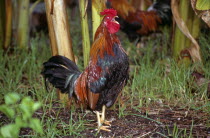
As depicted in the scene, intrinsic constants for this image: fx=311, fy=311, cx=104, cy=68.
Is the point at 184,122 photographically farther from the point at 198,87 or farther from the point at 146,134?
the point at 198,87

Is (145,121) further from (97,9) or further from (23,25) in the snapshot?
(23,25)

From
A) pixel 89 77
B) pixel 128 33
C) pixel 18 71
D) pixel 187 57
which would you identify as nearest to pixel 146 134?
pixel 89 77

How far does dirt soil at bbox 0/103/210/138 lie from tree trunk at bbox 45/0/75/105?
596 mm

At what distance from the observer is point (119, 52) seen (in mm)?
2795

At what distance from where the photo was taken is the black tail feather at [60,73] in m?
2.95

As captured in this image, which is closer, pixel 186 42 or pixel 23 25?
pixel 186 42

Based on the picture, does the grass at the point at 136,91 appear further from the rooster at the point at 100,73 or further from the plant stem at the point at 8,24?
the plant stem at the point at 8,24

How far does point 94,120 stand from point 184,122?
85cm

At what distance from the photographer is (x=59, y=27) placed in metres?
3.00

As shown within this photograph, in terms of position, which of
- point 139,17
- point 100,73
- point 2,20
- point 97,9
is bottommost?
point 100,73

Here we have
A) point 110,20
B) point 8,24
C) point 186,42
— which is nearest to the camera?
point 110,20

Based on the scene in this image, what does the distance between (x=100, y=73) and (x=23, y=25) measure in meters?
2.41

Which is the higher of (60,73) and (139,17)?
(139,17)

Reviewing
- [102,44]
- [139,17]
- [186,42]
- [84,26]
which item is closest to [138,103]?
[102,44]
